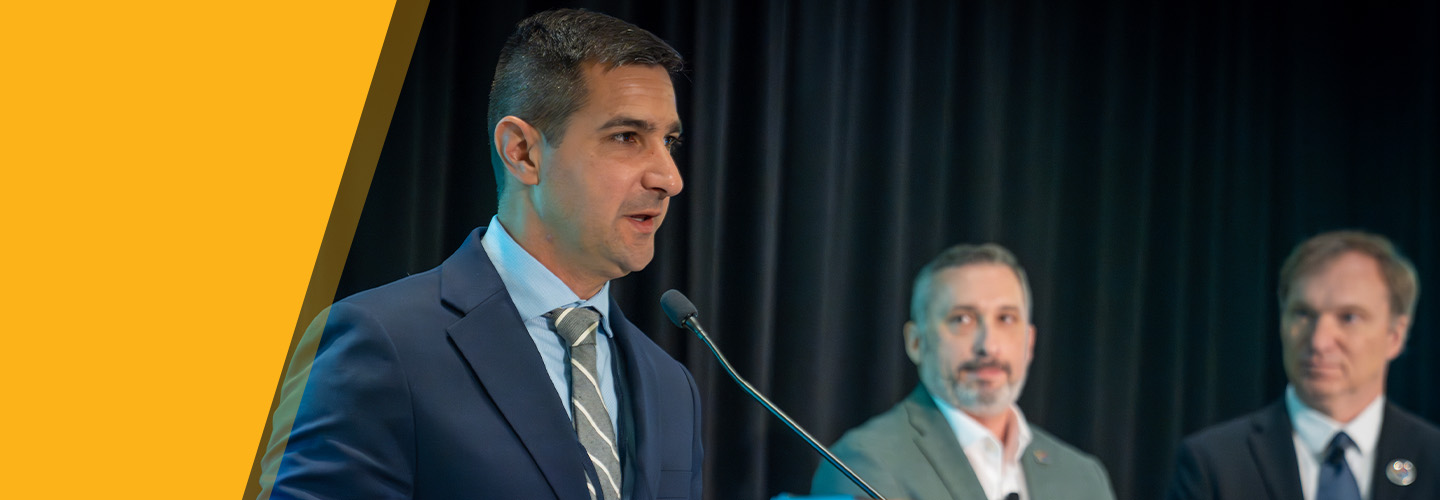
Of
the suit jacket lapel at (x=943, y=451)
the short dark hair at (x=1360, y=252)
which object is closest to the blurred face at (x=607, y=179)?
the suit jacket lapel at (x=943, y=451)

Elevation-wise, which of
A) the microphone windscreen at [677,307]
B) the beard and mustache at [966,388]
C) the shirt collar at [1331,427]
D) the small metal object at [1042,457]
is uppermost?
the microphone windscreen at [677,307]

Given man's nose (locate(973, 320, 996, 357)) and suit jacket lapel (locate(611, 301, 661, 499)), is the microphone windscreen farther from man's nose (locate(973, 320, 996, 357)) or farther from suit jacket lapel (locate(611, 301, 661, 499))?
man's nose (locate(973, 320, 996, 357))

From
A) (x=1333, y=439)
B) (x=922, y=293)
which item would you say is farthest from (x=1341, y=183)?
(x=922, y=293)

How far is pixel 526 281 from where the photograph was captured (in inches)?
61.4

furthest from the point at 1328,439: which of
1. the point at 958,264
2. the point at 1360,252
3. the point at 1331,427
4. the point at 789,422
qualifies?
the point at 789,422

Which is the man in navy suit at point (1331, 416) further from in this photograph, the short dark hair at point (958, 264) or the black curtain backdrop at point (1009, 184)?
the short dark hair at point (958, 264)

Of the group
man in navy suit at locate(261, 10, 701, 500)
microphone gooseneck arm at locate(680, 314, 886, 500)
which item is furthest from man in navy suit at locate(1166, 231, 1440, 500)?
man in navy suit at locate(261, 10, 701, 500)

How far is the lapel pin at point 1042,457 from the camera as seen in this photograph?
296 centimetres

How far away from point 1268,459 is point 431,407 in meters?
2.64

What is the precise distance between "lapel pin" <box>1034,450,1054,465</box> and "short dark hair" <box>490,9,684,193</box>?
5.71 ft

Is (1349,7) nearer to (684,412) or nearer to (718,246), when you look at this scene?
(718,246)

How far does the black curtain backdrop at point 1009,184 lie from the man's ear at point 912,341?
0.03 metres

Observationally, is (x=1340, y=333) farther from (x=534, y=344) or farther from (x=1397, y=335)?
(x=534, y=344)

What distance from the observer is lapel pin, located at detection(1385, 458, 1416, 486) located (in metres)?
3.13
